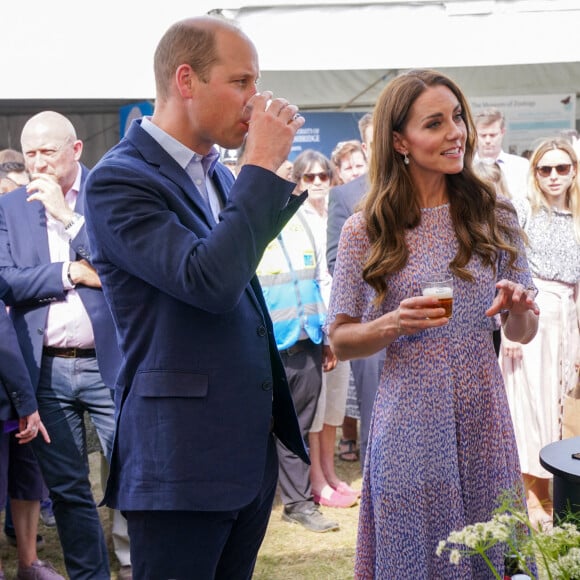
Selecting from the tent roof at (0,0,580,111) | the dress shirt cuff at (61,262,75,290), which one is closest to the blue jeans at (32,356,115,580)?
the dress shirt cuff at (61,262,75,290)

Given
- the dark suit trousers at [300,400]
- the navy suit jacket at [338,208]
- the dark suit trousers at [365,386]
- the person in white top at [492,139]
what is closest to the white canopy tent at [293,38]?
the person in white top at [492,139]

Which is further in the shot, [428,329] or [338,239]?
[338,239]

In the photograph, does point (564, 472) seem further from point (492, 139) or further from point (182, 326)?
point (492, 139)

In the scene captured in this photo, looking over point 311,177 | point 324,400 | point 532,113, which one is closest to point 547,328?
point 324,400

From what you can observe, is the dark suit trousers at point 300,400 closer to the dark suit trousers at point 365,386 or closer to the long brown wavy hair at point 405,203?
the dark suit trousers at point 365,386

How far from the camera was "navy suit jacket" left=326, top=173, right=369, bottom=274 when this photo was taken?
17.3ft

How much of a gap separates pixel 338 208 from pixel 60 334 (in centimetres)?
202

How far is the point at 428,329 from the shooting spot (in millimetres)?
2572

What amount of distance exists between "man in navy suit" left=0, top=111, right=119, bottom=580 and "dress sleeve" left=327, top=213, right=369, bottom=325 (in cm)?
144

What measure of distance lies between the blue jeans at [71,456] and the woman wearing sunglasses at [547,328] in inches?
96.5

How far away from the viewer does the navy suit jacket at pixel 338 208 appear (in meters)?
5.28

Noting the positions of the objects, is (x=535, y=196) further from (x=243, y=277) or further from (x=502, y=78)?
(x=502, y=78)

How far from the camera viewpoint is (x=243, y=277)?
6.24 ft

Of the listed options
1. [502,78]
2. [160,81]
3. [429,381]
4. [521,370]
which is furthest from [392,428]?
[502,78]
